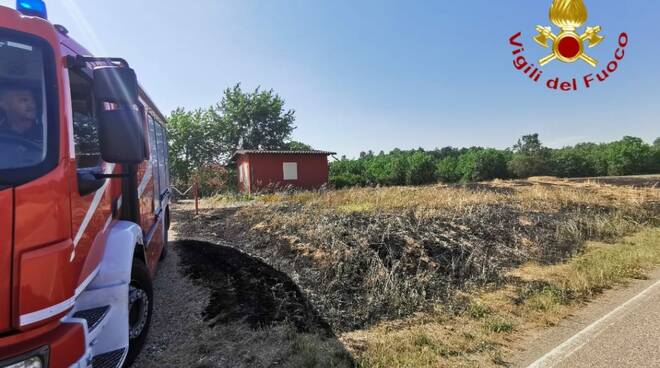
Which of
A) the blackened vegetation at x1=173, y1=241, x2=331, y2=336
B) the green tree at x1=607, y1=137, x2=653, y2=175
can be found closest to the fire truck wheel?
the blackened vegetation at x1=173, y1=241, x2=331, y2=336

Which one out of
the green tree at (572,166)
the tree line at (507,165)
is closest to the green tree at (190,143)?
the tree line at (507,165)

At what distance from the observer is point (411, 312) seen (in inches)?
195

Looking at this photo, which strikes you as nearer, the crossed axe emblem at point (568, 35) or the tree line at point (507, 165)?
the crossed axe emblem at point (568, 35)

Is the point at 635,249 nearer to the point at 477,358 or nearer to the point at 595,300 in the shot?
the point at 595,300

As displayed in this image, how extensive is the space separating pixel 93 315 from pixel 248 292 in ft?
9.55

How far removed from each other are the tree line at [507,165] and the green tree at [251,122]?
732cm

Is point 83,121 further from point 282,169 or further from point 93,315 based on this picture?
point 282,169

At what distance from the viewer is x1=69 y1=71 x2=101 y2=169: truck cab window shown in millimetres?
2660

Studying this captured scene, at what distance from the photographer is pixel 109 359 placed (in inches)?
105

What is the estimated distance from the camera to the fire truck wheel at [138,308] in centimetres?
364

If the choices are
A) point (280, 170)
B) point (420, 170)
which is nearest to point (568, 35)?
point (280, 170)

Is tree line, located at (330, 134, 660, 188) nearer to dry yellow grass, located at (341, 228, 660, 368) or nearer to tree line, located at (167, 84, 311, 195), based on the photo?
tree line, located at (167, 84, 311, 195)

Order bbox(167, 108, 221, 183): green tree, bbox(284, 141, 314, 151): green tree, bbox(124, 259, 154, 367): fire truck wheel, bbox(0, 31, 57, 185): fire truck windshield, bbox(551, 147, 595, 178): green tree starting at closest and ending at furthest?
bbox(0, 31, 57, 185): fire truck windshield → bbox(124, 259, 154, 367): fire truck wheel → bbox(167, 108, 221, 183): green tree → bbox(284, 141, 314, 151): green tree → bbox(551, 147, 595, 178): green tree

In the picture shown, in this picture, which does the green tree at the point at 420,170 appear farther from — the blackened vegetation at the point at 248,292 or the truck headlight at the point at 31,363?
the truck headlight at the point at 31,363
